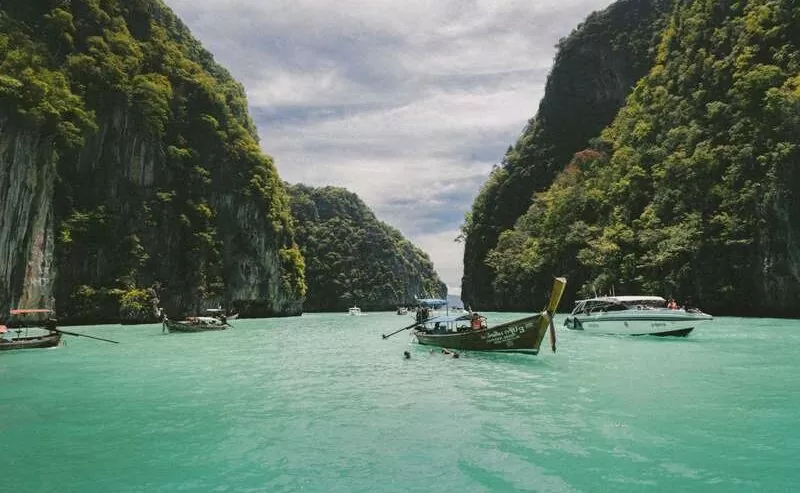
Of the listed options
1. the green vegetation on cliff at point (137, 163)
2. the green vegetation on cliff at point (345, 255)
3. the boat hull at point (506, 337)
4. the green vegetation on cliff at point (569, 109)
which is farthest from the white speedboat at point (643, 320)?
the green vegetation on cliff at point (345, 255)

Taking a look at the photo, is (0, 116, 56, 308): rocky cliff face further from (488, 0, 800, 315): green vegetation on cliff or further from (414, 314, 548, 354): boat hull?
(488, 0, 800, 315): green vegetation on cliff

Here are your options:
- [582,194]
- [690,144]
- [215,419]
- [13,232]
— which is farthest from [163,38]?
[215,419]

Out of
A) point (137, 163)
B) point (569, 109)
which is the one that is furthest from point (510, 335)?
point (569, 109)

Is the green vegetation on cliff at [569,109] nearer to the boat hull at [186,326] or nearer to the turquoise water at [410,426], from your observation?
the boat hull at [186,326]

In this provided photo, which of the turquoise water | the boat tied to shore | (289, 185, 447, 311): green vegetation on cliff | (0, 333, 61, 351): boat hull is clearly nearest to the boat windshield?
the boat tied to shore

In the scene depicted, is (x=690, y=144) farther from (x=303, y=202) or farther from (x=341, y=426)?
(x=303, y=202)
